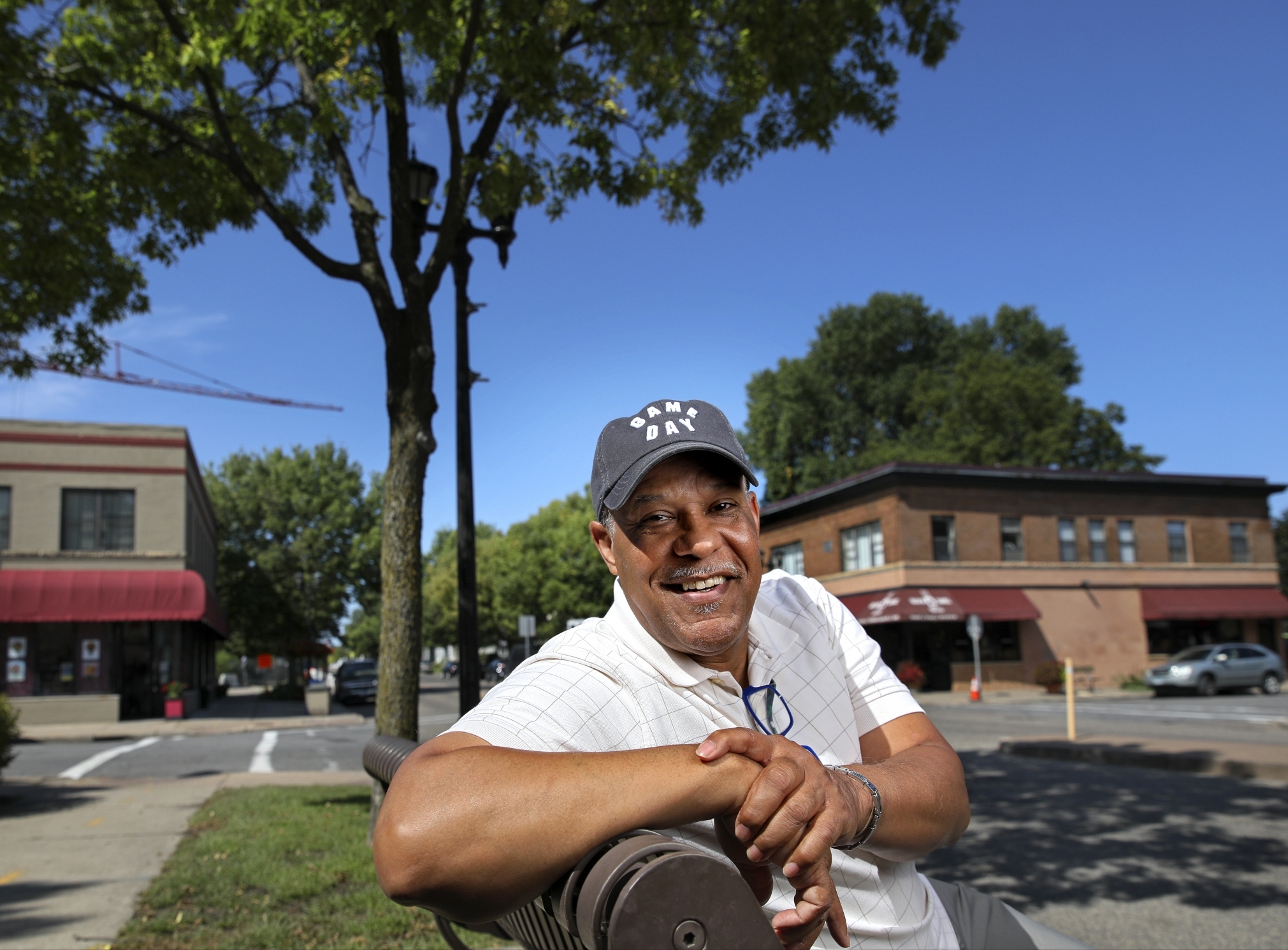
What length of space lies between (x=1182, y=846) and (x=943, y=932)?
601cm

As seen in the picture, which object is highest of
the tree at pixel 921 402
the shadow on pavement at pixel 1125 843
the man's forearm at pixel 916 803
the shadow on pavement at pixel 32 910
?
the tree at pixel 921 402

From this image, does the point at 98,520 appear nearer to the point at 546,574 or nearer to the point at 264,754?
the point at 264,754

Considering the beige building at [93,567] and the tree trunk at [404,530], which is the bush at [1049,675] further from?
the tree trunk at [404,530]

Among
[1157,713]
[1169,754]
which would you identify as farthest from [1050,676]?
[1169,754]

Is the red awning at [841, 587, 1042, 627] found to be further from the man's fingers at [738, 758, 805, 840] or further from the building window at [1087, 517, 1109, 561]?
the man's fingers at [738, 758, 805, 840]

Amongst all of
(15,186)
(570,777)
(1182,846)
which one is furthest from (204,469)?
(570,777)

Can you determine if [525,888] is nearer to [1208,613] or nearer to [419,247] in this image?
[419,247]

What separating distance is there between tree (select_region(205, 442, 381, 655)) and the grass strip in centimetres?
3739

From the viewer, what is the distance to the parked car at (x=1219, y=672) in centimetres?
2720

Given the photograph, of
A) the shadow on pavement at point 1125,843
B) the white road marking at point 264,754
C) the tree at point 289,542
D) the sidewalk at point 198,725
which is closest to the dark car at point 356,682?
the sidewalk at point 198,725

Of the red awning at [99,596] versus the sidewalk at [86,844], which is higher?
the red awning at [99,596]

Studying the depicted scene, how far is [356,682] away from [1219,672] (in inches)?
1142

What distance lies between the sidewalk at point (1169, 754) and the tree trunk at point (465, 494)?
8.08 meters

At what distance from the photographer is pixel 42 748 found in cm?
1895
